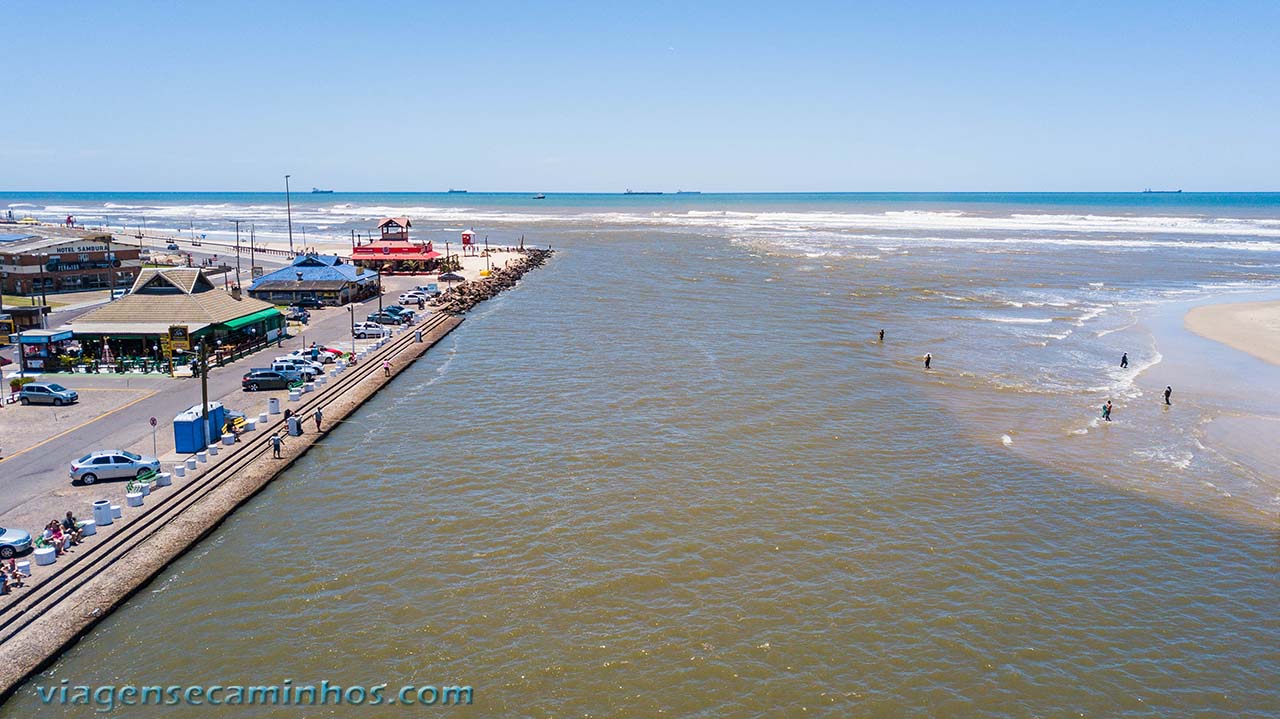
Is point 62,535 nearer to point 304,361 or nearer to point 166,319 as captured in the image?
point 304,361

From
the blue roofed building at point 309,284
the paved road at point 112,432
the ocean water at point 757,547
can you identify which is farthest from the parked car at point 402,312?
the ocean water at point 757,547

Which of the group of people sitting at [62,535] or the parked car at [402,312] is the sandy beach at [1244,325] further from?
the group of people sitting at [62,535]

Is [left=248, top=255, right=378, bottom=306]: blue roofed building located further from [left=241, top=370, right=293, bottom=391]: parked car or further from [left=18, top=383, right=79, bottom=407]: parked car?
[left=18, top=383, right=79, bottom=407]: parked car

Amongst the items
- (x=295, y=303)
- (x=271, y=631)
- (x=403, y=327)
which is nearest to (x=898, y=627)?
(x=271, y=631)

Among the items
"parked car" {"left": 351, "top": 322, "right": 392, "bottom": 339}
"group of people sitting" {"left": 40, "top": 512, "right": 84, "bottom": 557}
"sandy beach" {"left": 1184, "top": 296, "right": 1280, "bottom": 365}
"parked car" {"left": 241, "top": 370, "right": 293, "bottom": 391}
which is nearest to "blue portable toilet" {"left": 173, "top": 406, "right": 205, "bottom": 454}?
"group of people sitting" {"left": 40, "top": 512, "right": 84, "bottom": 557}

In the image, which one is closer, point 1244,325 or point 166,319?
point 166,319

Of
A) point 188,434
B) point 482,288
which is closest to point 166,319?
point 188,434
